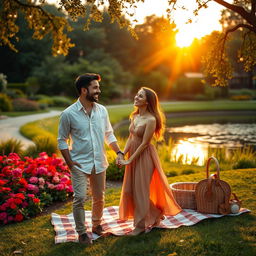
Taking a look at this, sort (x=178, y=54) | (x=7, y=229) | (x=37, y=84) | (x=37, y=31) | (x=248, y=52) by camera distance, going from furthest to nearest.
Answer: (x=178, y=54) < (x=37, y=84) < (x=248, y=52) < (x=37, y=31) < (x=7, y=229)

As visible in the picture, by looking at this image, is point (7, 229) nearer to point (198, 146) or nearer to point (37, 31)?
point (37, 31)

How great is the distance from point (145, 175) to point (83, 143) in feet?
2.97

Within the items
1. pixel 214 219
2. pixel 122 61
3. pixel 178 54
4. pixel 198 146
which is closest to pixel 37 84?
pixel 122 61

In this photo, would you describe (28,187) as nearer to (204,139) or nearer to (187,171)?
(187,171)

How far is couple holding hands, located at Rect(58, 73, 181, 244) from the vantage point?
4.05 meters

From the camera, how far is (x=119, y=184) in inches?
299

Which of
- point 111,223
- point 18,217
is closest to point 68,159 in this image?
point 111,223

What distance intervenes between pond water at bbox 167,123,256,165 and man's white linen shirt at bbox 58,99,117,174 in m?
8.22

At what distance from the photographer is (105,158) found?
429 centimetres

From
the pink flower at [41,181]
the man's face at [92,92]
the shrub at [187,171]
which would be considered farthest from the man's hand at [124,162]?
the shrub at [187,171]

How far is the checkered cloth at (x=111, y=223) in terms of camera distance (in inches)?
174

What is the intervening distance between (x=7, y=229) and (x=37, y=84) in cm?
3216

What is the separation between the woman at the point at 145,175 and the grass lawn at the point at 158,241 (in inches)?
10.0

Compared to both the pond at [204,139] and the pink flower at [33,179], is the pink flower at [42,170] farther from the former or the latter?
the pond at [204,139]
